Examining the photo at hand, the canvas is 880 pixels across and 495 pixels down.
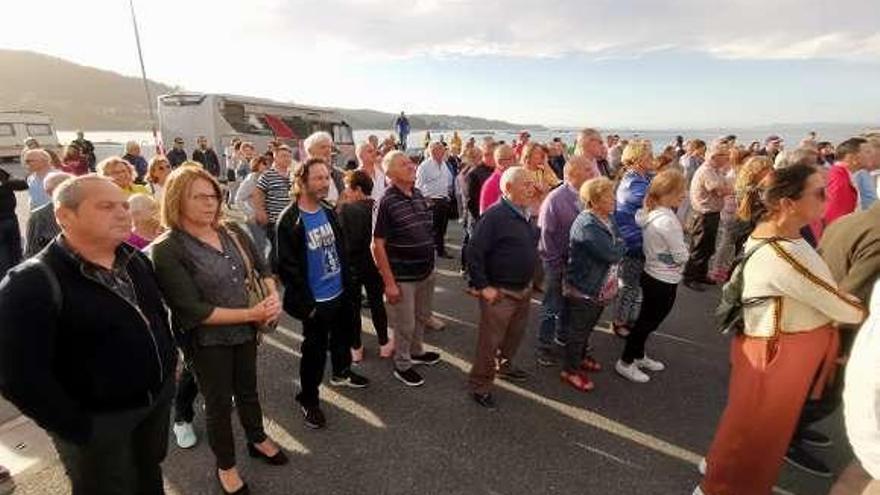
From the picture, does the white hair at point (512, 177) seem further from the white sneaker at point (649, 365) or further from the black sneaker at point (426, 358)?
the white sneaker at point (649, 365)

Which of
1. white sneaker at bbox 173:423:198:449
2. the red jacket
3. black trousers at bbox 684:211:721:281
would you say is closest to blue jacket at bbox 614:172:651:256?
the red jacket

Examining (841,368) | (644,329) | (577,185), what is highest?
(577,185)

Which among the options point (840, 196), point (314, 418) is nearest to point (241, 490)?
point (314, 418)

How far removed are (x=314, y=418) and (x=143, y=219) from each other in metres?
1.94

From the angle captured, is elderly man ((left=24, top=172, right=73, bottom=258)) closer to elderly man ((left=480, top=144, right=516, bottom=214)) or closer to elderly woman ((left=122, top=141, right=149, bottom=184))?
elderly man ((left=480, top=144, right=516, bottom=214))

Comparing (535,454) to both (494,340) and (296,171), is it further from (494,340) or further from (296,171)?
(296,171)

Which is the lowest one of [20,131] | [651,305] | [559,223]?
[651,305]

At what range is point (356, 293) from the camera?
4.59 m

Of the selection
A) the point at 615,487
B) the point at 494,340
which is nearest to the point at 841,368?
the point at 615,487

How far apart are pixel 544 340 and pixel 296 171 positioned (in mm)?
3035

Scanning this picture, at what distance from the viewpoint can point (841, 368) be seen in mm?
2863

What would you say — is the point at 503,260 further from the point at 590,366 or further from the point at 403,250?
the point at 590,366

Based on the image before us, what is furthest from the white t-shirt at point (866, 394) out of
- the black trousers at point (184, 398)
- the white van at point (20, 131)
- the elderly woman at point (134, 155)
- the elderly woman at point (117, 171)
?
the white van at point (20, 131)

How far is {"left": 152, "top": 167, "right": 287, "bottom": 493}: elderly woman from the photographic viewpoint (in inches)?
102
